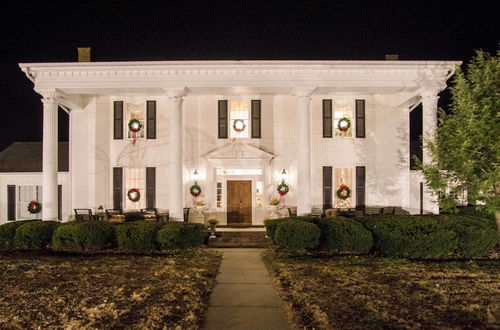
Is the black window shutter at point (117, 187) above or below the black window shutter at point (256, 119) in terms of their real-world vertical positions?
below

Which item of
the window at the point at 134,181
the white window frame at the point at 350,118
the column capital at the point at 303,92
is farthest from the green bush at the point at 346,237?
the window at the point at 134,181

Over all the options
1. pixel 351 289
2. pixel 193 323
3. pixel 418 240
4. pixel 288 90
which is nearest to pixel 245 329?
pixel 193 323

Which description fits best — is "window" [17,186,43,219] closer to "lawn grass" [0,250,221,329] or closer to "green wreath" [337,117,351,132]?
"lawn grass" [0,250,221,329]

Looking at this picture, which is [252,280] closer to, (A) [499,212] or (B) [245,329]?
(B) [245,329]

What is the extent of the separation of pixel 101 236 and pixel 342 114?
39.2 ft

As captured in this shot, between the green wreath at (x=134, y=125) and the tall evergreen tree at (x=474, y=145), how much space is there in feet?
39.5

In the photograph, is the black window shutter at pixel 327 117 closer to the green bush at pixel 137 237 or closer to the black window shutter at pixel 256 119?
the black window shutter at pixel 256 119

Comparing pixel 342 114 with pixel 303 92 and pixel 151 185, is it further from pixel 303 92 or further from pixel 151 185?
pixel 151 185

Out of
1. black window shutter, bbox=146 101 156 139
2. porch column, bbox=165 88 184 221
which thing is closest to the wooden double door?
porch column, bbox=165 88 184 221

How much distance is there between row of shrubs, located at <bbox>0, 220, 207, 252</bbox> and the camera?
12.0 metres

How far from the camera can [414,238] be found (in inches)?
448

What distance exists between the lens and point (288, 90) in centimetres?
1605

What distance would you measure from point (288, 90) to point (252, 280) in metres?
9.26

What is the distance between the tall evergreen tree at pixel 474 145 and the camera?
1097cm
